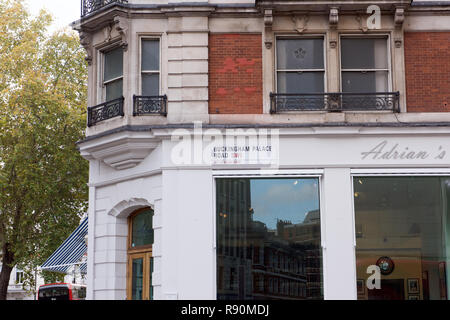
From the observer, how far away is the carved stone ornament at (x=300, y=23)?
15.4 meters

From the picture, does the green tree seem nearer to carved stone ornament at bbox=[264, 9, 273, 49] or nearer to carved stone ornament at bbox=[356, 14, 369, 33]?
carved stone ornament at bbox=[264, 9, 273, 49]

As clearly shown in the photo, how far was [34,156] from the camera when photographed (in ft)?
94.3

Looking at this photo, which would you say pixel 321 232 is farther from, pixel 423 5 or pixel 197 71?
pixel 423 5

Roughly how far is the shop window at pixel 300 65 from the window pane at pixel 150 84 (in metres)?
2.91

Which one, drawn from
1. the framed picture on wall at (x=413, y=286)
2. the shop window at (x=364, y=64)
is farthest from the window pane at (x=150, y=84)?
the framed picture on wall at (x=413, y=286)

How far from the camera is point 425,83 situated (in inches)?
598

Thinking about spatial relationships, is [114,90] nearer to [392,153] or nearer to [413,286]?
[392,153]

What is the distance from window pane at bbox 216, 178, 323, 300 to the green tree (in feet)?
50.4

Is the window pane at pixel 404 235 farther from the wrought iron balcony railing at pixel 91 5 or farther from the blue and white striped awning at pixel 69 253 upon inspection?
the blue and white striped awning at pixel 69 253

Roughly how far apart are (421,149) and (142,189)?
652cm

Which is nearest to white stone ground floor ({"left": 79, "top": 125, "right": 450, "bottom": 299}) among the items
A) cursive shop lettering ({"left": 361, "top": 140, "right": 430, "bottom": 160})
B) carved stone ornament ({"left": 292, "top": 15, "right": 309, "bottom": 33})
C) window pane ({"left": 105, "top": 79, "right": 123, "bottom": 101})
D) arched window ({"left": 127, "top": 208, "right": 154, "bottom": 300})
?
cursive shop lettering ({"left": 361, "top": 140, "right": 430, "bottom": 160})

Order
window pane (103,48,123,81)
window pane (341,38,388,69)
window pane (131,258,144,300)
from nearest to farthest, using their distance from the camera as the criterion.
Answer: window pane (341,38,388,69), window pane (131,258,144,300), window pane (103,48,123,81)

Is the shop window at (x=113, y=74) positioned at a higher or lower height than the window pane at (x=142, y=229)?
higher

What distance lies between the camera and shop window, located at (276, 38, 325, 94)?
15469 mm
